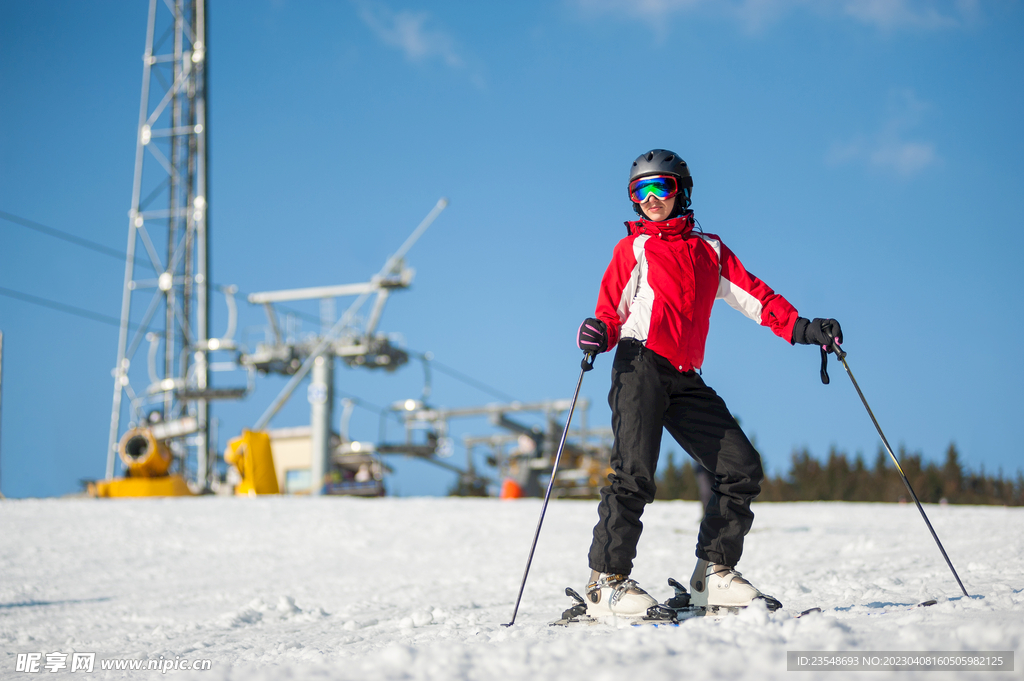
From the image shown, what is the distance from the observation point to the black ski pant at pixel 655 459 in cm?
326

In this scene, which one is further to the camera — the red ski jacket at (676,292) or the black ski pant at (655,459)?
the red ski jacket at (676,292)

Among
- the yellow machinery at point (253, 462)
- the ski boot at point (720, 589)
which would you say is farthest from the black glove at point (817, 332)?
the yellow machinery at point (253, 462)

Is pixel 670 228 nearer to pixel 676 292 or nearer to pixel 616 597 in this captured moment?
pixel 676 292

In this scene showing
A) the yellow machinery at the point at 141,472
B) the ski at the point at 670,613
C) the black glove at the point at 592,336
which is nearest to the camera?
the ski at the point at 670,613

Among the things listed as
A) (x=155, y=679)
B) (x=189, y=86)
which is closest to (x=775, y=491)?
(x=189, y=86)

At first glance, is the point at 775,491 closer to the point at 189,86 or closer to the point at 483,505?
the point at 483,505

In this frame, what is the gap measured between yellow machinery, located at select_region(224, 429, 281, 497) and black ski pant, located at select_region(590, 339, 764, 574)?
14.5 m

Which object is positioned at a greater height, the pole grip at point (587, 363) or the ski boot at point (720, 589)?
the pole grip at point (587, 363)

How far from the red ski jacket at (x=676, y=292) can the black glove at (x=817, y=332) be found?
40mm

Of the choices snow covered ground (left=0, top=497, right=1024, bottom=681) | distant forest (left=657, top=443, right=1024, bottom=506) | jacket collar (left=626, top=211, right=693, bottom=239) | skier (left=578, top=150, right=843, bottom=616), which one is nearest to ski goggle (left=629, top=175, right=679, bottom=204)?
skier (left=578, top=150, right=843, bottom=616)

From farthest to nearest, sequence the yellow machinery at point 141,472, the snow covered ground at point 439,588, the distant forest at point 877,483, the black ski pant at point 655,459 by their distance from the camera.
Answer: the distant forest at point 877,483
the yellow machinery at point 141,472
the black ski pant at point 655,459
the snow covered ground at point 439,588

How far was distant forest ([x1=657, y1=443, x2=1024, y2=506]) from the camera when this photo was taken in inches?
1086

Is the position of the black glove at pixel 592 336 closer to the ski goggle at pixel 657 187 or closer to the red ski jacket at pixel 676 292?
the red ski jacket at pixel 676 292

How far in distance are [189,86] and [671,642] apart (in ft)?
107
